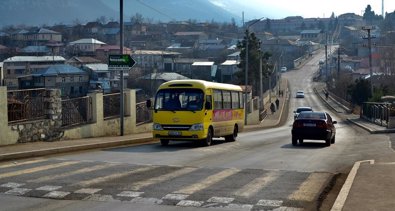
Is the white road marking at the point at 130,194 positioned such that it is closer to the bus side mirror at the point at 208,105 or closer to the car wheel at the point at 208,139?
the bus side mirror at the point at 208,105

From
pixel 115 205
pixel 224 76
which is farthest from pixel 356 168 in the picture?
pixel 224 76

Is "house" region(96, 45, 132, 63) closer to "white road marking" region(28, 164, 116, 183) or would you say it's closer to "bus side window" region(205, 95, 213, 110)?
"bus side window" region(205, 95, 213, 110)

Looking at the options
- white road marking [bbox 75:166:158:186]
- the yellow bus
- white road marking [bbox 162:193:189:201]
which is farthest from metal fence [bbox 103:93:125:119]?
white road marking [bbox 162:193:189:201]

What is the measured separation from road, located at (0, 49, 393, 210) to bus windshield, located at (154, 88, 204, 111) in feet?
10.4

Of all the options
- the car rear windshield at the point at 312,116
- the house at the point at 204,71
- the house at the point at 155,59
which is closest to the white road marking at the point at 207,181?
the car rear windshield at the point at 312,116

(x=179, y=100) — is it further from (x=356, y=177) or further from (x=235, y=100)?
(x=356, y=177)

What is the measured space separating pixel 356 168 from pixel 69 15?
18676cm

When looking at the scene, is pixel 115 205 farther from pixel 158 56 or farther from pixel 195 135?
pixel 158 56

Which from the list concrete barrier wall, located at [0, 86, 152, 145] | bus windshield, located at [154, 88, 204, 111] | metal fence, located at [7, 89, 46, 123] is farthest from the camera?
bus windshield, located at [154, 88, 204, 111]

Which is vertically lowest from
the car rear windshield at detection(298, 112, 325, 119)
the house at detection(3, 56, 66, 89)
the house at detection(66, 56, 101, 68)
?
the car rear windshield at detection(298, 112, 325, 119)

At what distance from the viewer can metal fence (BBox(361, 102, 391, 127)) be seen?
153 ft

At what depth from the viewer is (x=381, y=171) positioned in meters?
14.5

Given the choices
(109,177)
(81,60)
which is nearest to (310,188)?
(109,177)

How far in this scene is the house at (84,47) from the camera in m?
76.2
